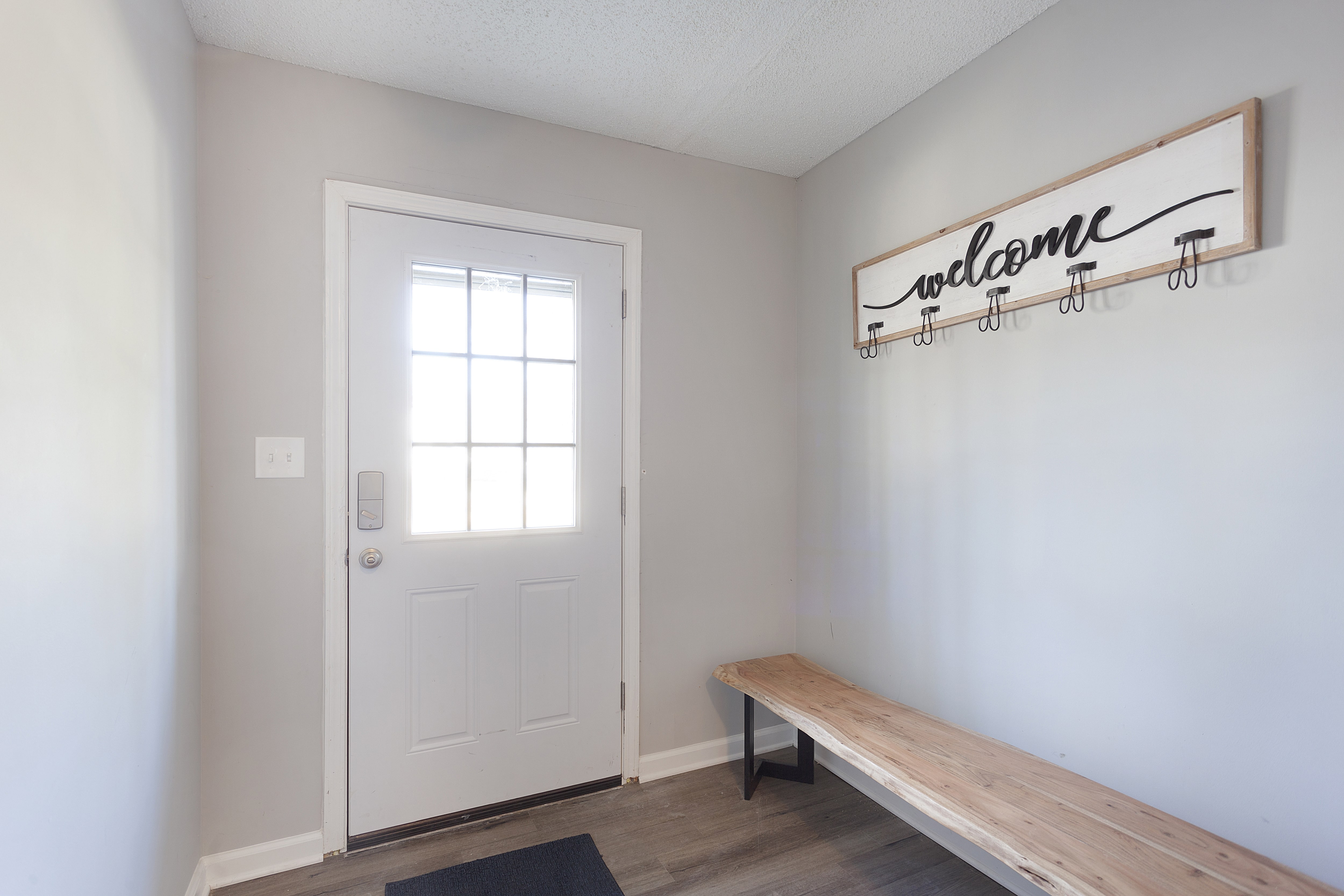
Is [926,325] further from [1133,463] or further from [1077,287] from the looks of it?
[1133,463]

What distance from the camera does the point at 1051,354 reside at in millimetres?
1773

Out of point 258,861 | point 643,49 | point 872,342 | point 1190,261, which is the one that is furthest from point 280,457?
point 1190,261

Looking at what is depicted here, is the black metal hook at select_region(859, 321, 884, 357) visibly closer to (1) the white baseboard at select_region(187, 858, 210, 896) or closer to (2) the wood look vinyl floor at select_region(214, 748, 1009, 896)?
(2) the wood look vinyl floor at select_region(214, 748, 1009, 896)

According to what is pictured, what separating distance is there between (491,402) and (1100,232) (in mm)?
1878

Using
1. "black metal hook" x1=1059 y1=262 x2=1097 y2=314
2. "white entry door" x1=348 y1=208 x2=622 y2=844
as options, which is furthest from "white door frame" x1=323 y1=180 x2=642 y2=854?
"black metal hook" x1=1059 y1=262 x2=1097 y2=314

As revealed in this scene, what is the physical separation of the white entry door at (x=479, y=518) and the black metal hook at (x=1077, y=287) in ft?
4.84

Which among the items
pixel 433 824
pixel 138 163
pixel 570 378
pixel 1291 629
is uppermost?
pixel 138 163

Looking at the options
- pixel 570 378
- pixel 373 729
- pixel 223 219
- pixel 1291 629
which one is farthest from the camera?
pixel 570 378

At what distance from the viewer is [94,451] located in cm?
115

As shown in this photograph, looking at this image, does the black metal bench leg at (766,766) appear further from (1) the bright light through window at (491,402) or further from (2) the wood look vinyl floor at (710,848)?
(1) the bright light through window at (491,402)

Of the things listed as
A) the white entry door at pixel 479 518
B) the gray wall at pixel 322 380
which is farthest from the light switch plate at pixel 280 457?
the white entry door at pixel 479 518

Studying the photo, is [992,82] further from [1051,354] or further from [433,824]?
[433,824]

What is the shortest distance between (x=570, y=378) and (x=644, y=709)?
1.33 meters

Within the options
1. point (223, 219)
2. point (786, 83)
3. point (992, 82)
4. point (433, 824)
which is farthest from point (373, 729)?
point (992, 82)
